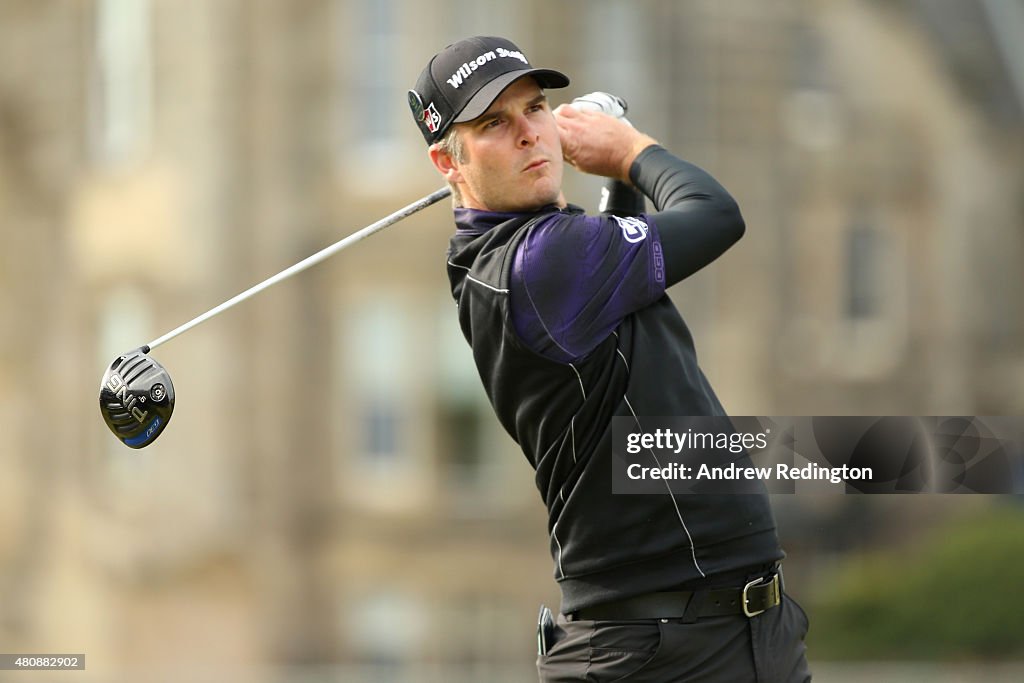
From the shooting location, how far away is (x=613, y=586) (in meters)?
4.02

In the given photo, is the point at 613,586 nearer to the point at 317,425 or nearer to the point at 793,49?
the point at 317,425

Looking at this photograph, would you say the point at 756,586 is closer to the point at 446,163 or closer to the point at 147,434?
the point at 446,163

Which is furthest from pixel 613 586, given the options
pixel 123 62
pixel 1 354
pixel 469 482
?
pixel 1 354

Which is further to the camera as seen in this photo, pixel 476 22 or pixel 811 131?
pixel 811 131

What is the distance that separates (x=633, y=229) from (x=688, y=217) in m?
0.14

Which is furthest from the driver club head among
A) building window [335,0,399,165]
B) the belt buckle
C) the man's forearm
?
building window [335,0,399,165]

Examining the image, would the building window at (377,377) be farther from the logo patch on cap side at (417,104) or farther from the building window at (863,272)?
the logo patch on cap side at (417,104)

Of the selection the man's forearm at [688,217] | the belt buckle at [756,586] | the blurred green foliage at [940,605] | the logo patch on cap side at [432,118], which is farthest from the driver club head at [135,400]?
the blurred green foliage at [940,605]

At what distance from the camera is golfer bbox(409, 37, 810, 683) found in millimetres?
3928

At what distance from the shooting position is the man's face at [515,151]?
4.07m

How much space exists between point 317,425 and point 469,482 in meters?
1.73

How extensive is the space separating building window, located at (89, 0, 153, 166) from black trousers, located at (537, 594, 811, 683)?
15.2 meters

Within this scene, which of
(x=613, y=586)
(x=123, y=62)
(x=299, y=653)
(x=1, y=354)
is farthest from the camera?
(x=1, y=354)

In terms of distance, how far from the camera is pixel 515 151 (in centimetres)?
407
